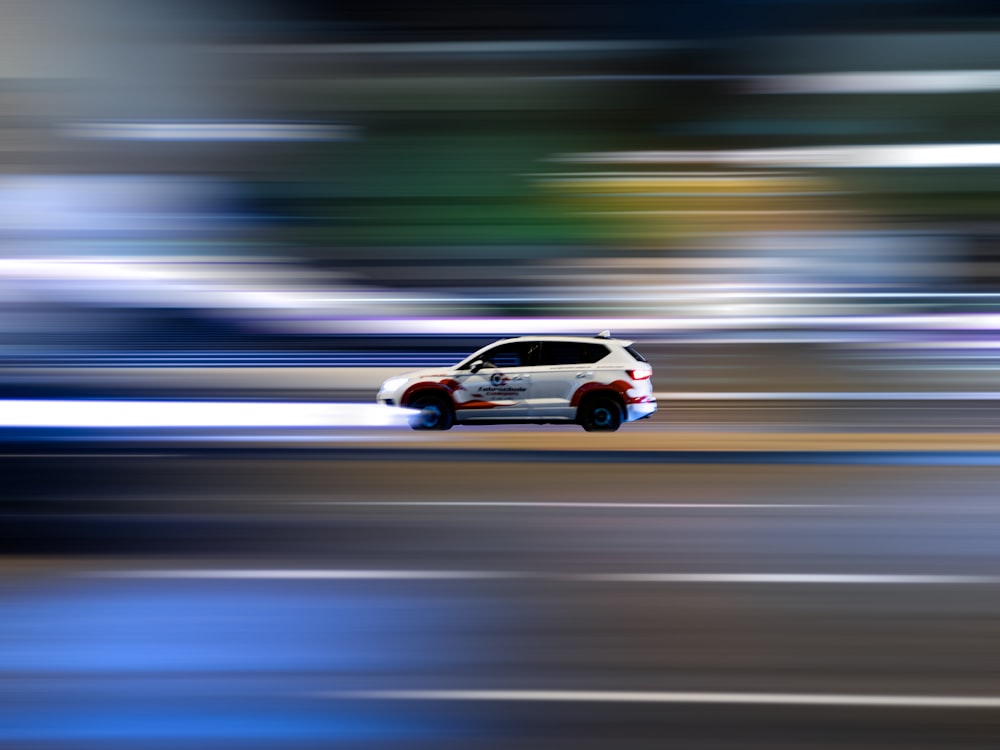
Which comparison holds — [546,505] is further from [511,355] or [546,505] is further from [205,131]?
[205,131]

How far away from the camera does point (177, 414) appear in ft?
66.9

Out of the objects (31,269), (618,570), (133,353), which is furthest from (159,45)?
(618,570)

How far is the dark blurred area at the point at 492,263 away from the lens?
10.8m

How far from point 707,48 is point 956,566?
17.0 metres

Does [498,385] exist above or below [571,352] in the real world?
below

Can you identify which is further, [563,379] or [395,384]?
[395,384]

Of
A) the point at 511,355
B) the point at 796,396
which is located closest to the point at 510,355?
the point at 511,355

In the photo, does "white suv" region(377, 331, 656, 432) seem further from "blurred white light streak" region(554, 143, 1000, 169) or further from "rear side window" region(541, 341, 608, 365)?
"blurred white light streak" region(554, 143, 1000, 169)

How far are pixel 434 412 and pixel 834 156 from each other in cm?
954

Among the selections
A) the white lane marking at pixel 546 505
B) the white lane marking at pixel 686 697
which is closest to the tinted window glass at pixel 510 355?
the white lane marking at pixel 546 505

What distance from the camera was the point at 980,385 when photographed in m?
19.5

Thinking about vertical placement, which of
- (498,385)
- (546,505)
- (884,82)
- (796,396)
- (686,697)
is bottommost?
(686,697)

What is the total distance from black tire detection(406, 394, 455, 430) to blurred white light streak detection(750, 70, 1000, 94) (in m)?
9.63

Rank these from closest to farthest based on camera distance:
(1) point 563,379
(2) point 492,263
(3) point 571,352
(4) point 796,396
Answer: (1) point 563,379, (3) point 571,352, (4) point 796,396, (2) point 492,263
